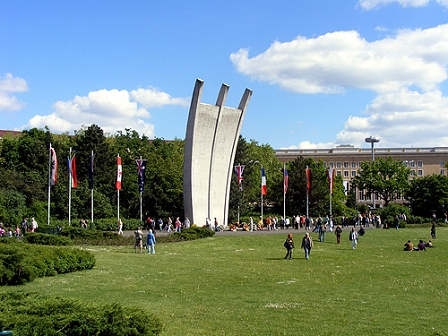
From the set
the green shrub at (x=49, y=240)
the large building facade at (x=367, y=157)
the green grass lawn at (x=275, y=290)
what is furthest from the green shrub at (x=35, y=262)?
the large building facade at (x=367, y=157)

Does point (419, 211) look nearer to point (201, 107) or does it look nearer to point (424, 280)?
point (201, 107)

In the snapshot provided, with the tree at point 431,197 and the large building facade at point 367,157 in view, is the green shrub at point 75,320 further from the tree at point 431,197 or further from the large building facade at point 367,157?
the large building facade at point 367,157

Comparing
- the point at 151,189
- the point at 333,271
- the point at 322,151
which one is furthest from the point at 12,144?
the point at 322,151

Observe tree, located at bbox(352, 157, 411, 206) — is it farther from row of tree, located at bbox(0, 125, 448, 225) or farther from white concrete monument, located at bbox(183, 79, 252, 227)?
white concrete monument, located at bbox(183, 79, 252, 227)

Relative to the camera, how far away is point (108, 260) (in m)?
24.2

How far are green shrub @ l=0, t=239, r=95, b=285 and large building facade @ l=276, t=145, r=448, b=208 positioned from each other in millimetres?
114628

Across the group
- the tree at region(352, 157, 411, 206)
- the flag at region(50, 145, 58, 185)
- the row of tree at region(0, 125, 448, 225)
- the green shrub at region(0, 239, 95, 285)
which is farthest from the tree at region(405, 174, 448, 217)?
the green shrub at region(0, 239, 95, 285)

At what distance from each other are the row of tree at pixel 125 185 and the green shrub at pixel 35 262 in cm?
3370

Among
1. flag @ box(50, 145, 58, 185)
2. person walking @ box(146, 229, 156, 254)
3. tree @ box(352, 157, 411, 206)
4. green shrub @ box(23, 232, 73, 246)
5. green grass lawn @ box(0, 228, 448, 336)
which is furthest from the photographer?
tree @ box(352, 157, 411, 206)

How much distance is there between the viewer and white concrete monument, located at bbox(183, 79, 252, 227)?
46.8 metres

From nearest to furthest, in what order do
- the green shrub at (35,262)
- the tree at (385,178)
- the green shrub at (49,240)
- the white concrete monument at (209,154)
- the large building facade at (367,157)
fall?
the green shrub at (35,262) → the green shrub at (49,240) → the white concrete monument at (209,154) → the tree at (385,178) → the large building facade at (367,157)

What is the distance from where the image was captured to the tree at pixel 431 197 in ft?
243

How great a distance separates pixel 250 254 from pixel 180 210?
36.1 m

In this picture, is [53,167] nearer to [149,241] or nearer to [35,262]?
[149,241]
